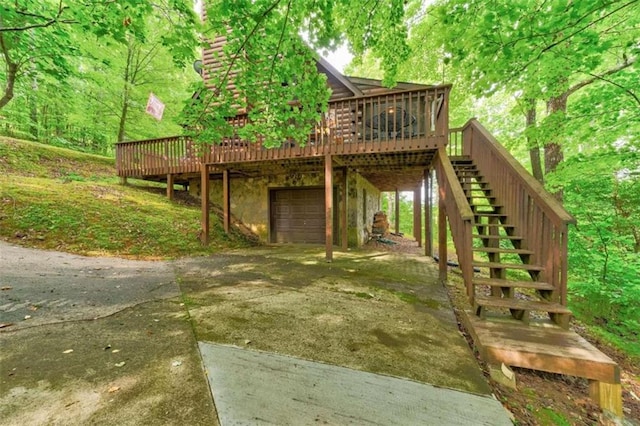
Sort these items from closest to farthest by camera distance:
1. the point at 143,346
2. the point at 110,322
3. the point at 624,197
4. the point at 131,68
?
the point at 143,346 < the point at 110,322 < the point at 624,197 < the point at 131,68

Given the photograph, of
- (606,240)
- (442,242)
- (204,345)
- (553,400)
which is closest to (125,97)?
(204,345)

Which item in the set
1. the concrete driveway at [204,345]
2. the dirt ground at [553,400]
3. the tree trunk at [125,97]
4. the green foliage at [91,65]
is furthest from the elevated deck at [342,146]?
the dirt ground at [553,400]

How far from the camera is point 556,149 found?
681 centimetres

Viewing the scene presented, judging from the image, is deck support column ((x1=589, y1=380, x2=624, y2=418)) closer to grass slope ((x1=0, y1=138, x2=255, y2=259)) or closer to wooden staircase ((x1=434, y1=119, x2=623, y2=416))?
wooden staircase ((x1=434, y1=119, x2=623, y2=416))

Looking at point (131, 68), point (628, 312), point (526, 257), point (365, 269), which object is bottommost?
point (628, 312)

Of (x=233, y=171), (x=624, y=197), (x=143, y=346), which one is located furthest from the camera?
(x=233, y=171)

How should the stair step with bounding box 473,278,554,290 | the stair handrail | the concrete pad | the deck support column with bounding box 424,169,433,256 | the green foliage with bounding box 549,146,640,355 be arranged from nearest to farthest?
the concrete pad
the stair step with bounding box 473,278,554,290
the stair handrail
the green foliage with bounding box 549,146,640,355
the deck support column with bounding box 424,169,433,256

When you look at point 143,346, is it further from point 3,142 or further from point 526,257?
point 3,142

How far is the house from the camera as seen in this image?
256 centimetres

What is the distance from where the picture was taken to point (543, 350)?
2180mm

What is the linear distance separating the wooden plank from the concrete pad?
24.4 inches

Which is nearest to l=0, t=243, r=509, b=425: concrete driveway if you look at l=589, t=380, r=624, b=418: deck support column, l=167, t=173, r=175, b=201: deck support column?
l=589, t=380, r=624, b=418: deck support column

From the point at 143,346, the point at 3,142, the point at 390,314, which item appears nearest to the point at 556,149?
the point at 390,314

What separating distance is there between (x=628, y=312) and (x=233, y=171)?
10071mm
